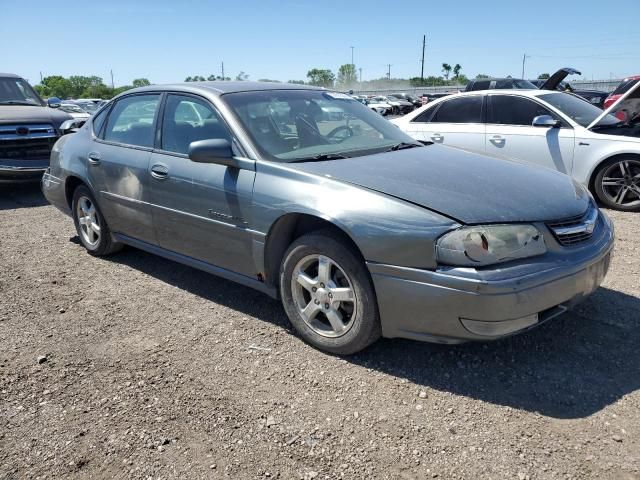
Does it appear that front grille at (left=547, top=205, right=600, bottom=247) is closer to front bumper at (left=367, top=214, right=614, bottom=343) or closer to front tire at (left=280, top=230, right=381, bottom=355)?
front bumper at (left=367, top=214, right=614, bottom=343)

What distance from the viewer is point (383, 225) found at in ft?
9.04

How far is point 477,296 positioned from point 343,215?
32.3 inches

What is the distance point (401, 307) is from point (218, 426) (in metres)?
1.09

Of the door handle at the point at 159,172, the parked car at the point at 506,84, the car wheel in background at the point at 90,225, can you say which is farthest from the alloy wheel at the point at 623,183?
the parked car at the point at 506,84

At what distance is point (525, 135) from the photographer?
691 centimetres

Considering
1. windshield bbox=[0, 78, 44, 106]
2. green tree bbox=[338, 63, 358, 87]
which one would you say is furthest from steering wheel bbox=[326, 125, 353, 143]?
green tree bbox=[338, 63, 358, 87]

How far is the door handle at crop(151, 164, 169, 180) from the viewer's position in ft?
12.7

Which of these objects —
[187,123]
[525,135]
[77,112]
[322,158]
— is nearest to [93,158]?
[187,123]

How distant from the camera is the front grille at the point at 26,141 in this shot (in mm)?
7750

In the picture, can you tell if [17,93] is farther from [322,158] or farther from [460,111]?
[322,158]

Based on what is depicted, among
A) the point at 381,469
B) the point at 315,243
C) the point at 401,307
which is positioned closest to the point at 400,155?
the point at 315,243

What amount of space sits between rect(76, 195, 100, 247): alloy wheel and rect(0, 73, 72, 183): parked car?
11.2 feet

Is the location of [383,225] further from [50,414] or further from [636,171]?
[636,171]

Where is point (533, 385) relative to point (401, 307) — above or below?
below
